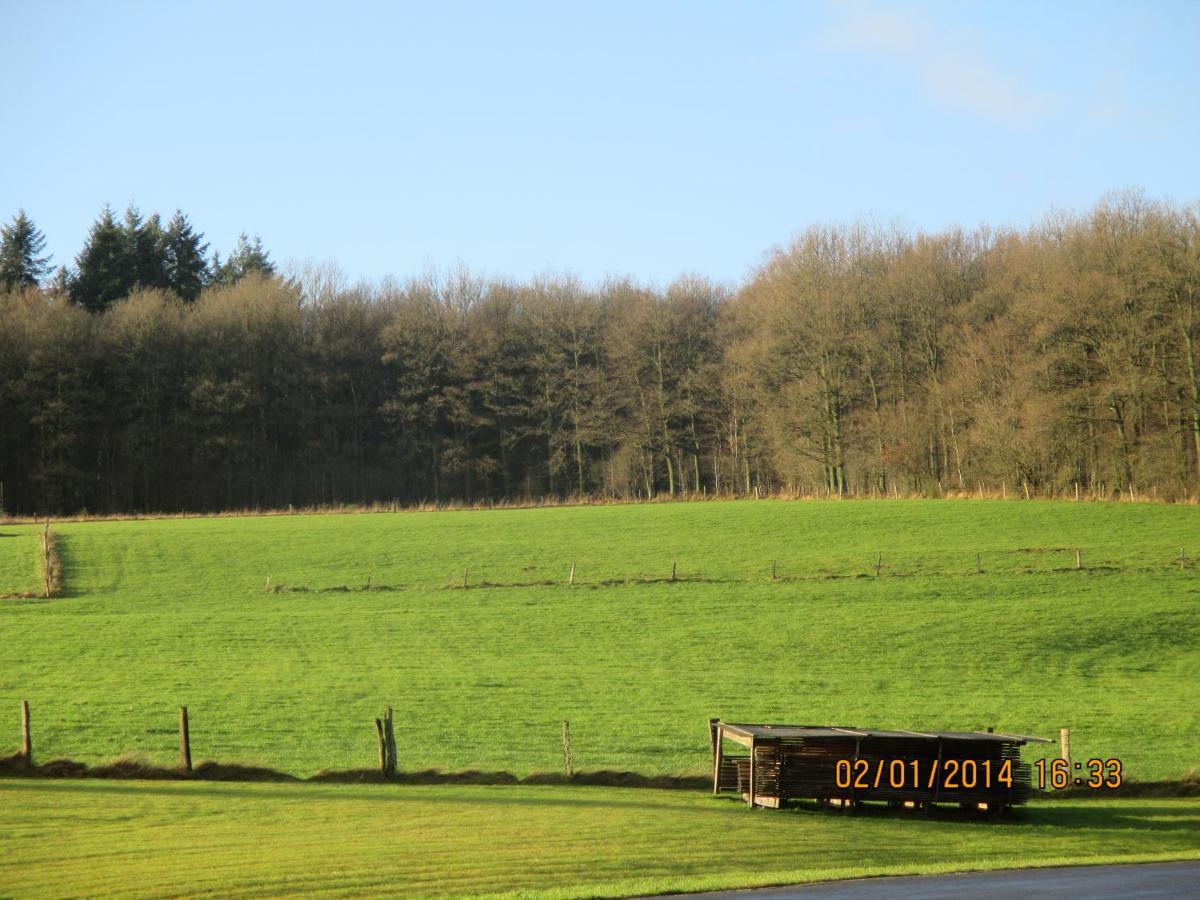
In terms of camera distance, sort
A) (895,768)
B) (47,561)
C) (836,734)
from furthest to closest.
→ 1. (47,561)
2. (836,734)
3. (895,768)

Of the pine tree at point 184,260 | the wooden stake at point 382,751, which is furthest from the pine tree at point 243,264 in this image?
the wooden stake at point 382,751

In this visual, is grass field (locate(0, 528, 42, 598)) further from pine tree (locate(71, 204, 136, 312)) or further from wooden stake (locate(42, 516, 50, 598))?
pine tree (locate(71, 204, 136, 312))

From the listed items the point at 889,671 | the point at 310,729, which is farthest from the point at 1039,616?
the point at 310,729

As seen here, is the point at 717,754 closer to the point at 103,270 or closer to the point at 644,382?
the point at 644,382

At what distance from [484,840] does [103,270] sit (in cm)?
8927

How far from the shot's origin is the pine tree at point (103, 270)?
9619 centimetres

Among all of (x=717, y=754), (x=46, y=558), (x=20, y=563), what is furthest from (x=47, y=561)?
(x=717, y=754)

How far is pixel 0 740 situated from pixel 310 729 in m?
6.34

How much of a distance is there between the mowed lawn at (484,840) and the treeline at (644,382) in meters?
47.0

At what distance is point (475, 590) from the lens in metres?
47.1

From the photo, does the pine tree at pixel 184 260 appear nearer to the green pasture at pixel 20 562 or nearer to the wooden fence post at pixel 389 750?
the green pasture at pixel 20 562

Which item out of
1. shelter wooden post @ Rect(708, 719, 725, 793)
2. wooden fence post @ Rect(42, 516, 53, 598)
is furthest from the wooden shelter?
wooden fence post @ Rect(42, 516, 53, 598)

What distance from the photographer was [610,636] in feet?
129

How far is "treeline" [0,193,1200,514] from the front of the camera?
213ft
